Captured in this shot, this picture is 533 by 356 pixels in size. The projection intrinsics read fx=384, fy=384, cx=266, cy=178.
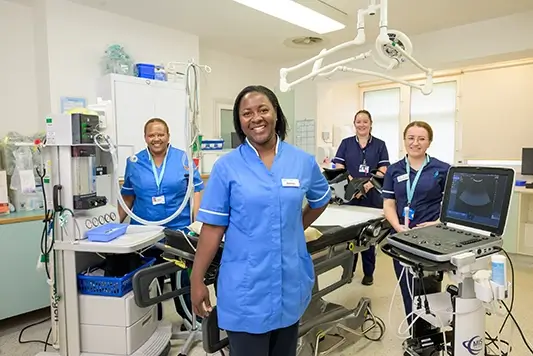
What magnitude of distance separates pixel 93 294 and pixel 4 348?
100cm

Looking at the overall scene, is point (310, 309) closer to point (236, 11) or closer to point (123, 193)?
point (123, 193)

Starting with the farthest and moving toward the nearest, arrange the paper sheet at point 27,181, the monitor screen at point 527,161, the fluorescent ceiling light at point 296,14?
the monitor screen at point 527,161 → the fluorescent ceiling light at point 296,14 → the paper sheet at point 27,181

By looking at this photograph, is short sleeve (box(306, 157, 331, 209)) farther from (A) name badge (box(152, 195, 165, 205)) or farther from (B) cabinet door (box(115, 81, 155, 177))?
(B) cabinet door (box(115, 81, 155, 177))

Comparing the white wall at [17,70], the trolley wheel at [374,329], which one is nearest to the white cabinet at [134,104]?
Answer: the white wall at [17,70]

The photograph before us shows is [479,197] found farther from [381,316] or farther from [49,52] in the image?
[49,52]

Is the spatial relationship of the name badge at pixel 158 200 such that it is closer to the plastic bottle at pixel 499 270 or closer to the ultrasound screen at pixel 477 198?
the ultrasound screen at pixel 477 198

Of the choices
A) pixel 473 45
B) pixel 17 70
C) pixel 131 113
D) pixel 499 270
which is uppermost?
pixel 473 45

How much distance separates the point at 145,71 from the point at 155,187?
1.71 meters

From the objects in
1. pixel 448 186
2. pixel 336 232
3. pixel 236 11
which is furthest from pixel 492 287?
pixel 236 11

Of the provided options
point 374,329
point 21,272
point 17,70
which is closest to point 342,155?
point 374,329

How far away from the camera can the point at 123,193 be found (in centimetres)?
250

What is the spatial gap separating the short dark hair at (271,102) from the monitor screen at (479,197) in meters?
0.92

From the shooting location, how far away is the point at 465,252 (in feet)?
4.89

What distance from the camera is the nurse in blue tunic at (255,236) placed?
4.29 feet
